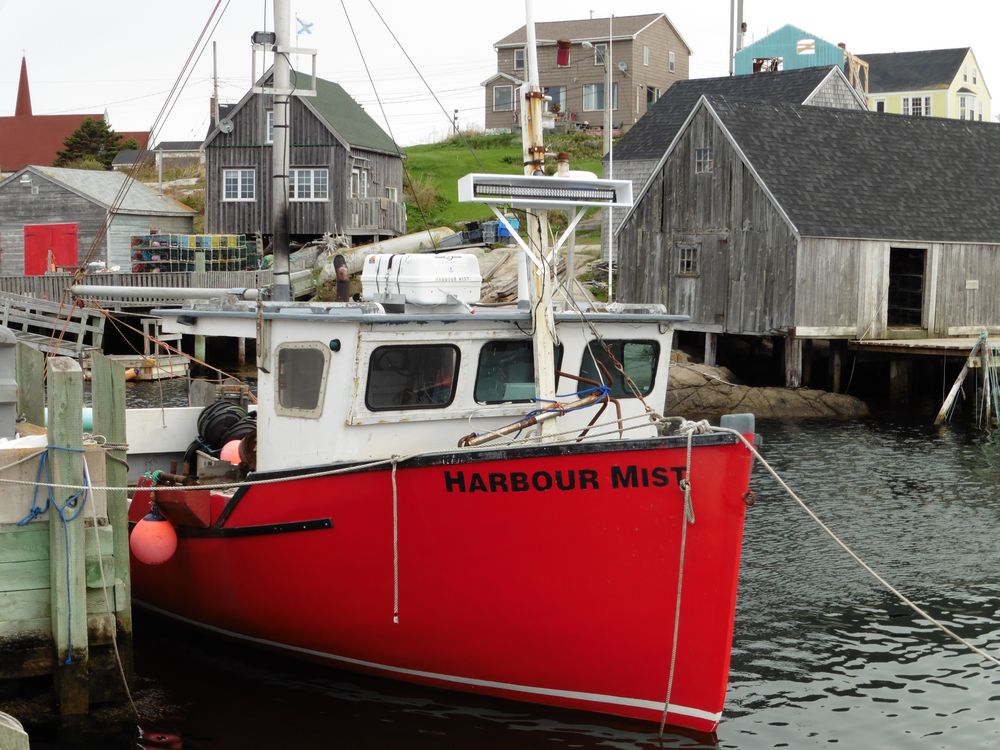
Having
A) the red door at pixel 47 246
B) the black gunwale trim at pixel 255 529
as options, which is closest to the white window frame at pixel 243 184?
the red door at pixel 47 246

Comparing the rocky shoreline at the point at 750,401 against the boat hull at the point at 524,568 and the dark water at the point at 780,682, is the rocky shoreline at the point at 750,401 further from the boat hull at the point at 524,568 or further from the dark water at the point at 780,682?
the boat hull at the point at 524,568

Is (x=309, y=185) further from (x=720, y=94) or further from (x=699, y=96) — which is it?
(x=720, y=94)

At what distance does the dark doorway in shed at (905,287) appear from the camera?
3200cm

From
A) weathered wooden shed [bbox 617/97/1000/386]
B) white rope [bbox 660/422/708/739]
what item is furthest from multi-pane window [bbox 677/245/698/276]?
white rope [bbox 660/422/708/739]

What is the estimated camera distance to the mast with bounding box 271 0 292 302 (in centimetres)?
1354

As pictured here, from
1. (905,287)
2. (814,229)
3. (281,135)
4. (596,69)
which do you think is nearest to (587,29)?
(596,69)

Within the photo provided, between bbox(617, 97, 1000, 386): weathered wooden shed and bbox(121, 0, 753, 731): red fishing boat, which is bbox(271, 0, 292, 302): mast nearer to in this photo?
bbox(121, 0, 753, 731): red fishing boat

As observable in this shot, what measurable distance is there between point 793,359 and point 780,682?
18958 mm

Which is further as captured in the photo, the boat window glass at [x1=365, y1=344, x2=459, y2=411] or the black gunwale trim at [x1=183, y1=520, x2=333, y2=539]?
the boat window glass at [x1=365, y1=344, x2=459, y2=411]

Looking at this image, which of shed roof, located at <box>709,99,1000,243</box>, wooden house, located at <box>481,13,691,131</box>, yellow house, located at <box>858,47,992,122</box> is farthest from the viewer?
yellow house, located at <box>858,47,992,122</box>

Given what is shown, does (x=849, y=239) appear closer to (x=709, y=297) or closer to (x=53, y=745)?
(x=709, y=297)

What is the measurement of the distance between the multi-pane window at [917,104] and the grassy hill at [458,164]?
18.6 metres

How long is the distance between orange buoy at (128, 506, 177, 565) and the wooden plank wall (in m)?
20.5

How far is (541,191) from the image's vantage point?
368 inches
